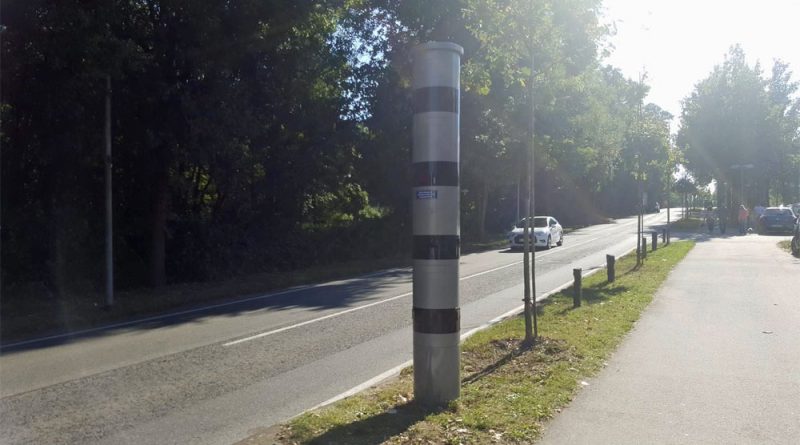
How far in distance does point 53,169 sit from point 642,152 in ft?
50.9

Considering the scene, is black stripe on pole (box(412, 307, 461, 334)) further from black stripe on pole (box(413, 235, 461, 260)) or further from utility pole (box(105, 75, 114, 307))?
utility pole (box(105, 75, 114, 307))

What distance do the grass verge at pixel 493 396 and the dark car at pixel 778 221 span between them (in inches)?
1430

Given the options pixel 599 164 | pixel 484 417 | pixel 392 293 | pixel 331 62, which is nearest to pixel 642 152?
pixel 392 293

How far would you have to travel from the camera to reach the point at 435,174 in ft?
21.6

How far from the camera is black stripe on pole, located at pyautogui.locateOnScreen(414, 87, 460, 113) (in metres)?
6.62

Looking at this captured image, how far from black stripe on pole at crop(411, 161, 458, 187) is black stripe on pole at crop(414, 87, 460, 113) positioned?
1.60 feet

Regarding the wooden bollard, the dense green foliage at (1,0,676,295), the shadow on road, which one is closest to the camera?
the shadow on road

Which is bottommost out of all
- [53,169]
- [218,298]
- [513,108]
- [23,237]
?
[218,298]

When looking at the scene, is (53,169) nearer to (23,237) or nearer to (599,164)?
(23,237)

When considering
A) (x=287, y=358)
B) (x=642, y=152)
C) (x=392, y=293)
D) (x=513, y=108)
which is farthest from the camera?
(x=513, y=108)

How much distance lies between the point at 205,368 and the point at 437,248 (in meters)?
3.90

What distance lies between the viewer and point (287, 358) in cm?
950

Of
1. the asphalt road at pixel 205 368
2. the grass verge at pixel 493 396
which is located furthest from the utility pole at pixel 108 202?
the grass verge at pixel 493 396

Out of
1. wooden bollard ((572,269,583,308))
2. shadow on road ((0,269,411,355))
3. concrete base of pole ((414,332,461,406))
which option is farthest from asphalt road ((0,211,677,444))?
wooden bollard ((572,269,583,308))
